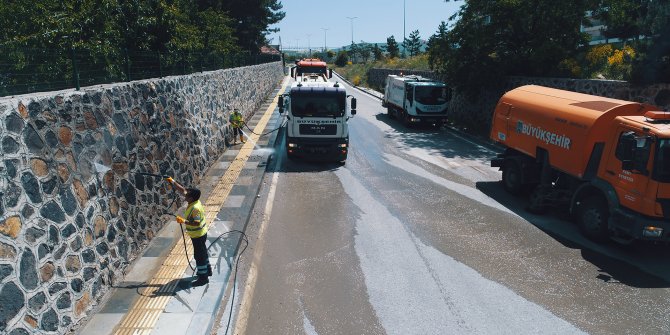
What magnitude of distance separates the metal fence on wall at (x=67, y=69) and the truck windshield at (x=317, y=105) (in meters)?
4.24

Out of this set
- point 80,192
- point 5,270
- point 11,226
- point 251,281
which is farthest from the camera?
point 251,281

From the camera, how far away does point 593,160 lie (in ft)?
31.5

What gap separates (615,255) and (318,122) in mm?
9939

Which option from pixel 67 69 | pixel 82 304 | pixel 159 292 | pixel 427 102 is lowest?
pixel 159 292

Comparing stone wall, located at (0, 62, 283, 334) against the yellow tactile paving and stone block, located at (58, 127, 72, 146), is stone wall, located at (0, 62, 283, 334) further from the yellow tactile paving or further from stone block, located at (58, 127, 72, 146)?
the yellow tactile paving

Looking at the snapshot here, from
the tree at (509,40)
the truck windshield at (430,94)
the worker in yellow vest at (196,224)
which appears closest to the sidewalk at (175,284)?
the worker in yellow vest at (196,224)

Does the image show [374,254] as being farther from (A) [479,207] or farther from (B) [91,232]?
(B) [91,232]

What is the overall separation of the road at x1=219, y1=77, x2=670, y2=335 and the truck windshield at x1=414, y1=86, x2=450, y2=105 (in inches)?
419

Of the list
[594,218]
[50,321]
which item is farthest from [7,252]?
[594,218]

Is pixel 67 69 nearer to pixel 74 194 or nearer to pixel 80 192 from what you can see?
pixel 80 192

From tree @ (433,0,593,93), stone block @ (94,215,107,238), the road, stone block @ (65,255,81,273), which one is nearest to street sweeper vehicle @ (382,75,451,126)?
tree @ (433,0,593,93)

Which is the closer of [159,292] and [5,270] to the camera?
[5,270]

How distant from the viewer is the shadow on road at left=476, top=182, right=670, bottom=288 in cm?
795

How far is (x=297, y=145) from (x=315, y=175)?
166 centimetres
